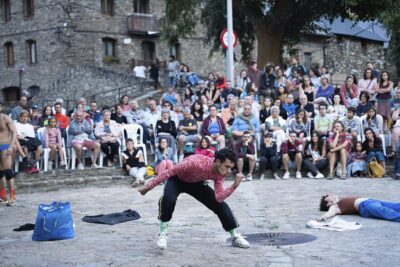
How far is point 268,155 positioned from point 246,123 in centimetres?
105

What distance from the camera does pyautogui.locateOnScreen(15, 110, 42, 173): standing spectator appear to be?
14.5 metres

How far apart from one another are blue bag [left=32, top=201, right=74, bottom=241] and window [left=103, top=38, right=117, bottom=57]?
29810 mm

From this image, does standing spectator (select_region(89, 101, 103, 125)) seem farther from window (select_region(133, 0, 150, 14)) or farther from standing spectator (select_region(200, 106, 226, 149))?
window (select_region(133, 0, 150, 14))

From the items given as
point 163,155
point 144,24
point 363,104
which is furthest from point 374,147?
point 144,24

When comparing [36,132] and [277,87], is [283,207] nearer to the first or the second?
[36,132]

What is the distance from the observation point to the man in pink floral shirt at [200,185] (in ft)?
24.0

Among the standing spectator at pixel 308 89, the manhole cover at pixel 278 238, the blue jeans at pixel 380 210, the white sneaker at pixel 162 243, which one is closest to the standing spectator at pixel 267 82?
the standing spectator at pixel 308 89

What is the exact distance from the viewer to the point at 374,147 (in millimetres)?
15070

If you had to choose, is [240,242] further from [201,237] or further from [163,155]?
[163,155]

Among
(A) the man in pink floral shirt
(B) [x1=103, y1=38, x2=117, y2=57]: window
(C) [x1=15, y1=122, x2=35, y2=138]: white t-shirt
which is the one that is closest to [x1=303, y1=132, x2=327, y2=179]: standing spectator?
(C) [x1=15, y1=122, x2=35, y2=138]: white t-shirt

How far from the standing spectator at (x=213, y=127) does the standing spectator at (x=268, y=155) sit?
1.03 meters

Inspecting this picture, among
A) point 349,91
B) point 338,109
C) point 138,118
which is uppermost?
point 349,91

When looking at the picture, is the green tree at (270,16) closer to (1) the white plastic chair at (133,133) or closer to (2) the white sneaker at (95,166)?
(1) the white plastic chair at (133,133)

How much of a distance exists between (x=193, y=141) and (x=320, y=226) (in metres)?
7.51
